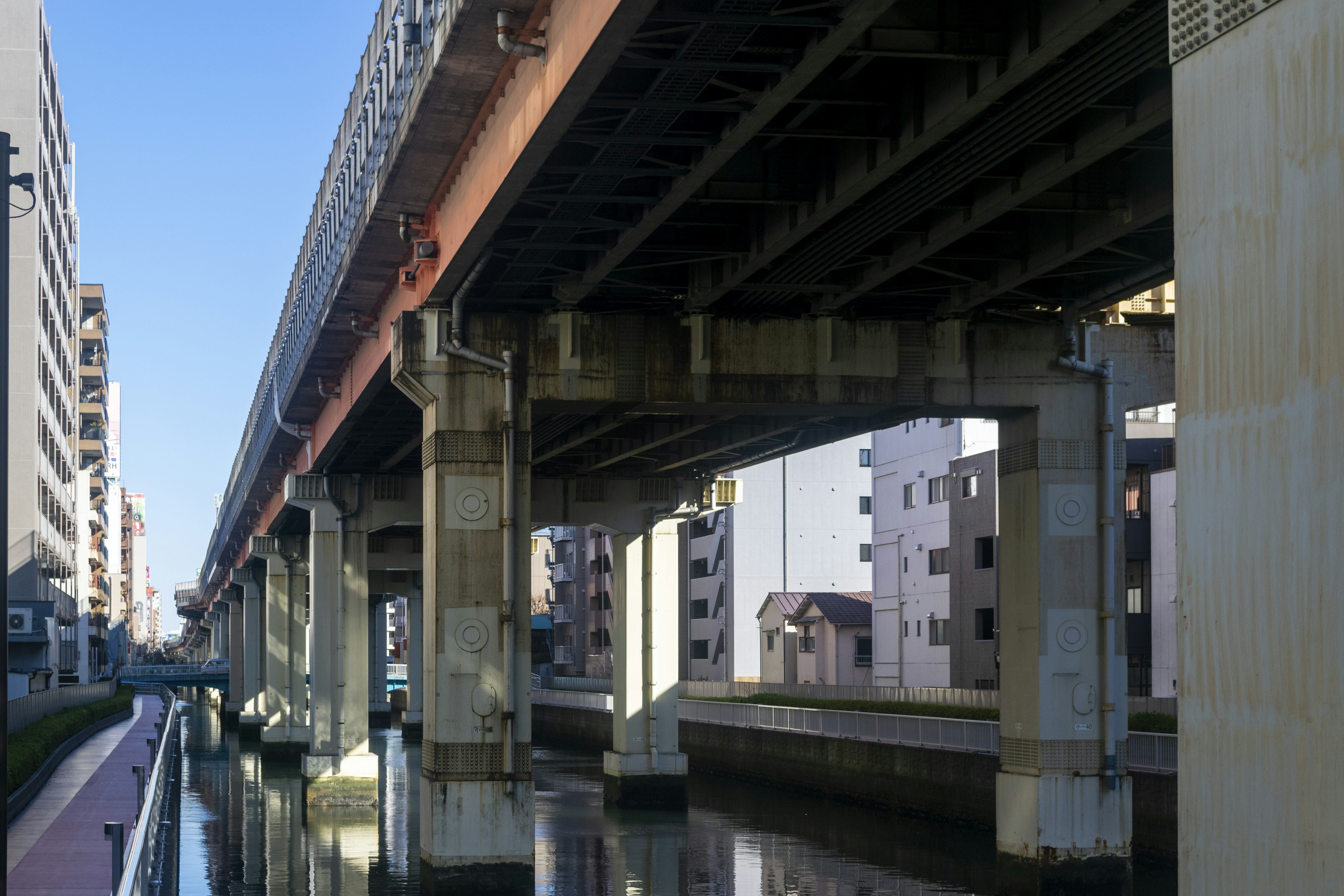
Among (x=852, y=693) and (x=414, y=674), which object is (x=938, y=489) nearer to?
(x=852, y=693)

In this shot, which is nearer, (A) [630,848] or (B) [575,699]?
(A) [630,848]

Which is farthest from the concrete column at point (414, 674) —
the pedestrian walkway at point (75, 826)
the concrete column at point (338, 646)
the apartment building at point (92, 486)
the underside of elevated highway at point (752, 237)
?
the underside of elevated highway at point (752, 237)

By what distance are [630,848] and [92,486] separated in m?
122

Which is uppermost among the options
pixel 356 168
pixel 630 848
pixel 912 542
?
pixel 356 168

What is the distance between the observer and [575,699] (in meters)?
71.4

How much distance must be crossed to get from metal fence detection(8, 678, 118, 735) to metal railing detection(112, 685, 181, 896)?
915 centimetres

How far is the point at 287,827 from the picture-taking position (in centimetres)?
3688

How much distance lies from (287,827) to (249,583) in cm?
5044

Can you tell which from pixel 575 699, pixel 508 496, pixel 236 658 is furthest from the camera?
pixel 236 658

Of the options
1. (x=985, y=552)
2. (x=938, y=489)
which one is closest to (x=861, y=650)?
(x=938, y=489)

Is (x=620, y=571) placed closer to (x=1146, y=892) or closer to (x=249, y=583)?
(x=1146, y=892)

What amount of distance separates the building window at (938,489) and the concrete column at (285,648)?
24890 mm

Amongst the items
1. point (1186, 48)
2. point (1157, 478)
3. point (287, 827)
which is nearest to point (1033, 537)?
point (1186, 48)

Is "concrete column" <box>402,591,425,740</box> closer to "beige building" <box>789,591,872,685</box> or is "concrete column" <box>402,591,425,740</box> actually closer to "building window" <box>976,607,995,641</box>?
"beige building" <box>789,591,872,685</box>
